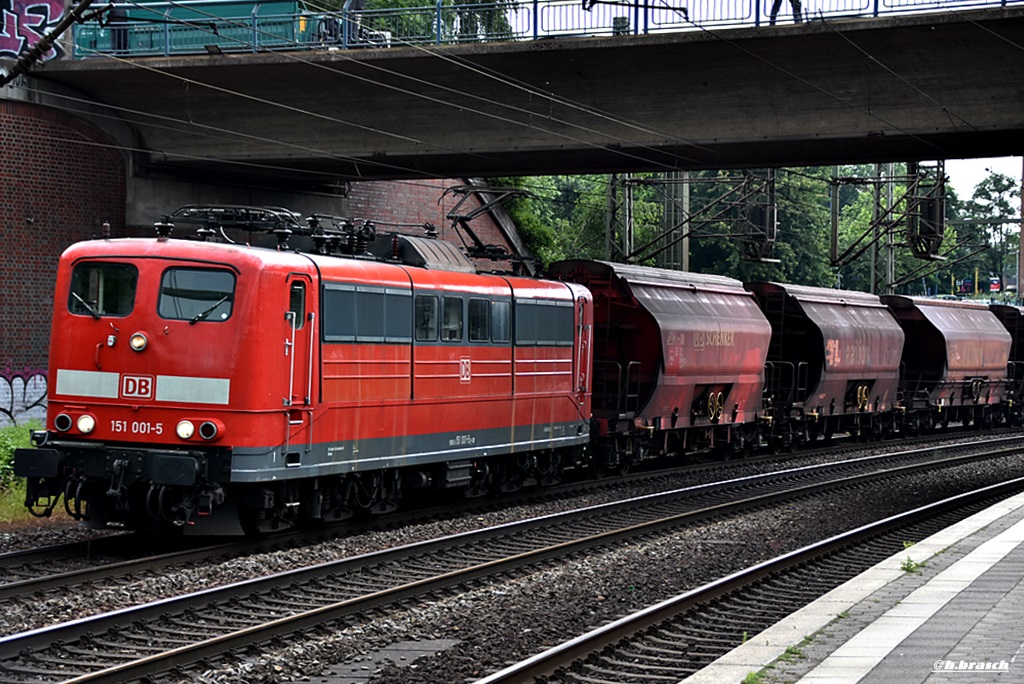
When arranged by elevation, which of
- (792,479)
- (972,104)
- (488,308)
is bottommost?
(792,479)

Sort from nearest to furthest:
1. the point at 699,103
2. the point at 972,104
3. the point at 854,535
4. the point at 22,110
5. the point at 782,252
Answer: the point at 854,535
the point at 972,104
the point at 699,103
the point at 22,110
the point at 782,252

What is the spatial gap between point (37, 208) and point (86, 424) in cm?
1552

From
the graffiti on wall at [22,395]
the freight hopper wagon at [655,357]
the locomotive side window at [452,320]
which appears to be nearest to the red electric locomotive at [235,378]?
the locomotive side window at [452,320]

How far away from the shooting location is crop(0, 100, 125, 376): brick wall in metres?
27.3

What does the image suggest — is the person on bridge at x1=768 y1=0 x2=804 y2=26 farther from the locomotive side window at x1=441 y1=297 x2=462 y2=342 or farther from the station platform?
the station platform

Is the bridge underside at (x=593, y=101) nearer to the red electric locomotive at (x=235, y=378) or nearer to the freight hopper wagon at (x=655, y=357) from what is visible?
the freight hopper wagon at (x=655, y=357)

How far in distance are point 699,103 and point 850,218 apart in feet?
356

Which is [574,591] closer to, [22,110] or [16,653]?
[16,653]

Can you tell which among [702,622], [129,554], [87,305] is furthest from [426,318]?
[702,622]

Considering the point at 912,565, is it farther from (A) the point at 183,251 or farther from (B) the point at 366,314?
(A) the point at 183,251

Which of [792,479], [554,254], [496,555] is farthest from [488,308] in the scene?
[554,254]

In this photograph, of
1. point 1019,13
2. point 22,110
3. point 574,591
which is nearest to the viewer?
point 574,591

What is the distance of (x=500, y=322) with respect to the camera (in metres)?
18.1

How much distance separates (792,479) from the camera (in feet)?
76.7
